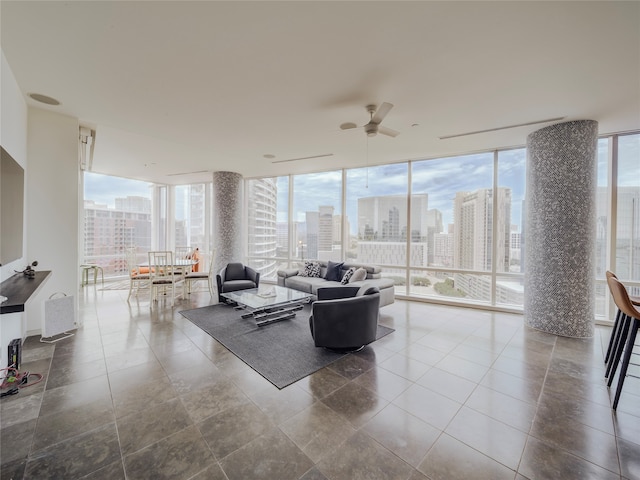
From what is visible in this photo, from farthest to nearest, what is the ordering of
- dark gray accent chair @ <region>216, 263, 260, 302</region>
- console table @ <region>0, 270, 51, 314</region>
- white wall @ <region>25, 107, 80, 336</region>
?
dark gray accent chair @ <region>216, 263, 260, 302</region> < white wall @ <region>25, 107, 80, 336</region> < console table @ <region>0, 270, 51, 314</region>

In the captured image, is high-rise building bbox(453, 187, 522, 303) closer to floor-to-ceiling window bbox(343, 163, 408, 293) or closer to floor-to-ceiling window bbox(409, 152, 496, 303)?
floor-to-ceiling window bbox(409, 152, 496, 303)

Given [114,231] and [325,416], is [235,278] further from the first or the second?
[114,231]

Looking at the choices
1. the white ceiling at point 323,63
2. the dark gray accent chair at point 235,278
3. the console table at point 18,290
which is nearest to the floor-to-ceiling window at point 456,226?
the white ceiling at point 323,63

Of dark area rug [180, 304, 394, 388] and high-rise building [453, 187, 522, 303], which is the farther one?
high-rise building [453, 187, 522, 303]

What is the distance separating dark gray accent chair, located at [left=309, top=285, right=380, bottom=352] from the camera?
2918mm

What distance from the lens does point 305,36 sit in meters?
2.05

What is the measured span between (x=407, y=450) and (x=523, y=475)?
656mm

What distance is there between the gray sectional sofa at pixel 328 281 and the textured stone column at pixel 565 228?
7.28ft

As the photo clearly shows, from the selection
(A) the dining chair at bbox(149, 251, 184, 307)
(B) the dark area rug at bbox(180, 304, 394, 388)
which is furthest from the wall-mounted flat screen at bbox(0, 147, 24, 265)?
(A) the dining chair at bbox(149, 251, 184, 307)

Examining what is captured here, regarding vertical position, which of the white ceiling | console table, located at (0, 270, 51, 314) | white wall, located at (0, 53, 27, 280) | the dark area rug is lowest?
the dark area rug

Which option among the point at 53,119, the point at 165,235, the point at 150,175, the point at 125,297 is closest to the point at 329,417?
the point at 53,119

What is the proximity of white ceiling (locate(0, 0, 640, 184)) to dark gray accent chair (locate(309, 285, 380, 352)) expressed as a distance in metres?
2.39

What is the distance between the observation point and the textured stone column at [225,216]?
6930 mm

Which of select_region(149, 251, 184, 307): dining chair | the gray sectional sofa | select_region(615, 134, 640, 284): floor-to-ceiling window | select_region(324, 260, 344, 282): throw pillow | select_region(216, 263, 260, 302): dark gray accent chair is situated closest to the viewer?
select_region(615, 134, 640, 284): floor-to-ceiling window
